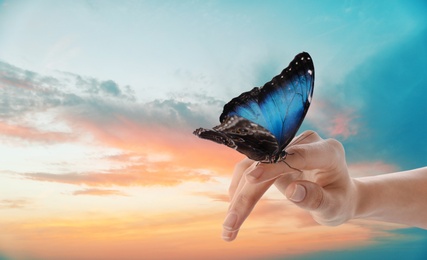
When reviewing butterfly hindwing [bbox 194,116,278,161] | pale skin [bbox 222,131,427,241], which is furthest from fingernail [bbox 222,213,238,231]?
butterfly hindwing [bbox 194,116,278,161]

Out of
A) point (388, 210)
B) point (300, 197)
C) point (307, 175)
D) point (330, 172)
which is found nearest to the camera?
point (300, 197)

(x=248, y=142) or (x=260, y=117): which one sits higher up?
(x=260, y=117)

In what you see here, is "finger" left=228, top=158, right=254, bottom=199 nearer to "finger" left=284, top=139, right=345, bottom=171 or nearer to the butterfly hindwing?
"finger" left=284, top=139, right=345, bottom=171

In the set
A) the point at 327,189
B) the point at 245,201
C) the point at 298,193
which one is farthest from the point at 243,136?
the point at 327,189

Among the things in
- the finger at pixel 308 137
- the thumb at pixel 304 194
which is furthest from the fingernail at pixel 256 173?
the finger at pixel 308 137

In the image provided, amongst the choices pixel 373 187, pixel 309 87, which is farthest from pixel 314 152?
pixel 373 187

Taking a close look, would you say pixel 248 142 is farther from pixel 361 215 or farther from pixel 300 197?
pixel 361 215

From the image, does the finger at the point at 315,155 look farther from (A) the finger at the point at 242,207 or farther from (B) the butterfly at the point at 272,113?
(A) the finger at the point at 242,207
